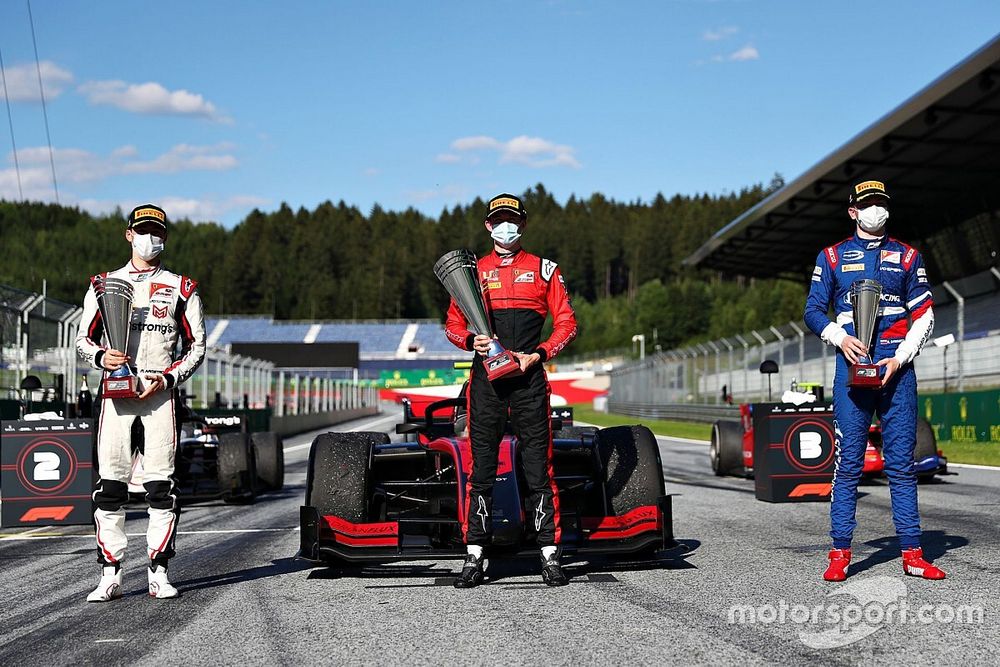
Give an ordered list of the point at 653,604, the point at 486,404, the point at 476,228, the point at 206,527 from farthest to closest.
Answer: the point at 476,228 → the point at 206,527 → the point at 486,404 → the point at 653,604

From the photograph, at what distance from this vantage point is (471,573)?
5.57 m

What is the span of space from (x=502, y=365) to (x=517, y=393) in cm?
28

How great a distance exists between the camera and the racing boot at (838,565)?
5473 mm

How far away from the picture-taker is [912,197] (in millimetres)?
34969

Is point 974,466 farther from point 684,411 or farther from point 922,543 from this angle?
point 684,411

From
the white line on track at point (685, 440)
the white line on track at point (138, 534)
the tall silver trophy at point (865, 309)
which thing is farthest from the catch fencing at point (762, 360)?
the tall silver trophy at point (865, 309)

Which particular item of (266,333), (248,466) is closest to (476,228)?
(266,333)

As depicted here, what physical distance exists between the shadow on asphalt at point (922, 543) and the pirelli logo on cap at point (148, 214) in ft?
13.5

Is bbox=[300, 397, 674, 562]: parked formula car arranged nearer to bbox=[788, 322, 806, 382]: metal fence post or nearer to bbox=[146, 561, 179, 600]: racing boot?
bbox=[146, 561, 179, 600]: racing boot

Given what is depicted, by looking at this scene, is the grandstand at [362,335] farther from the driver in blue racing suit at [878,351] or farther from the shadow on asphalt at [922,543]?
the driver in blue racing suit at [878,351]

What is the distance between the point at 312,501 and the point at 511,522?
3.77 ft

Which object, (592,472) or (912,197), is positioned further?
(912,197)

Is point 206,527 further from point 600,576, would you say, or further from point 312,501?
point 600,576

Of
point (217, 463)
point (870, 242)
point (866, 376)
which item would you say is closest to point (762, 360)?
point (217, 463)
